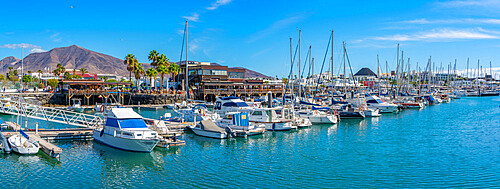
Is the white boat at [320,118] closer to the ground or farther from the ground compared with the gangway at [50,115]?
closer to the ground

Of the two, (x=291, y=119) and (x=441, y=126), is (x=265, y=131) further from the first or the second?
(x=441, y=126)

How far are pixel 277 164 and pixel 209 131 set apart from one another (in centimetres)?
1324

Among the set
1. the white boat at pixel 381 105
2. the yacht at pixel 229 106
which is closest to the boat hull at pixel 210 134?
the yacht at pixel 229 106

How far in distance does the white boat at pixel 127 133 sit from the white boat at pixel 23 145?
570cm

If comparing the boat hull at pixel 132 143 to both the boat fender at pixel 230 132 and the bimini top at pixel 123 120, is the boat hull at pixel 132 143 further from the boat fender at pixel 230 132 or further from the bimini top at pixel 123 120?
the boat fender at pixel 230 132

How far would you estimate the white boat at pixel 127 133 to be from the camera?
31531mm

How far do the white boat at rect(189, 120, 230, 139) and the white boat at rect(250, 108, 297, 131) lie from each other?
7.25 meters

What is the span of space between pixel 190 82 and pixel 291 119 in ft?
225

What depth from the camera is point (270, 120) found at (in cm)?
4669

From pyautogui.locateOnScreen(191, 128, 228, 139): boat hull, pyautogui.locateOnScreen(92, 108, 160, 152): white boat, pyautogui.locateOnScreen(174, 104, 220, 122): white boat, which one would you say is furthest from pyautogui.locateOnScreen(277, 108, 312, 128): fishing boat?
pyautogui.locateOnScreen(92, 108, 160, 152): white boat

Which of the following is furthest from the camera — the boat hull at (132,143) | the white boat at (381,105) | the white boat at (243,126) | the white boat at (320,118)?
the white boat at (381,105)

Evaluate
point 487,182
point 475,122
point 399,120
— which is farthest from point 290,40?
point 487,182

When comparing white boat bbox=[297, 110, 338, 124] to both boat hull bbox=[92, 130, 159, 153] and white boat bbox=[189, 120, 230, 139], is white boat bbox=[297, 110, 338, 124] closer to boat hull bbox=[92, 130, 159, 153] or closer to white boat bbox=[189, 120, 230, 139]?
white boat bbox=[189, 120, 230, 139]

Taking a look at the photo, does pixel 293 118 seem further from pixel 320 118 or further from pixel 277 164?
pixel 277 164
